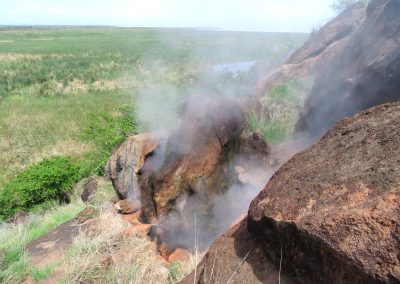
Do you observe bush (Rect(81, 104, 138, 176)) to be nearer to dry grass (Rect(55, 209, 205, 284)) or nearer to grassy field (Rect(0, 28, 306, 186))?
grassy field (Rect(0, 28, 306, 186))

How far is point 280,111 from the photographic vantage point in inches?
296

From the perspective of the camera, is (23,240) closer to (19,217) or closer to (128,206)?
(128,206)

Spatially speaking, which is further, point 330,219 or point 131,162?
point 131,162

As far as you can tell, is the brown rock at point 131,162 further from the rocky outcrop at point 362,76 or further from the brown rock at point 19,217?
Answer: the rocky outcrop at point 362,76

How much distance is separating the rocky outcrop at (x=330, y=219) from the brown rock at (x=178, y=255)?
45.3 inches

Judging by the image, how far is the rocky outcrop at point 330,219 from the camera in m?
1.61

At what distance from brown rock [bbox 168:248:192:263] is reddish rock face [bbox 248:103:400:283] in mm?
1566

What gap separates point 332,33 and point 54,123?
9661 millimetres

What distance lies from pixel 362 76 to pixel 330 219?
11.5 feet

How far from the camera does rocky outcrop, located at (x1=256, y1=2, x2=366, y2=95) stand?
8.94 metres

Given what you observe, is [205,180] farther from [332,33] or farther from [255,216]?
[332,33]

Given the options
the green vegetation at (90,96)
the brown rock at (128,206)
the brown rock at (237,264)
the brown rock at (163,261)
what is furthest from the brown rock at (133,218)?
the brown rock at (237,264)

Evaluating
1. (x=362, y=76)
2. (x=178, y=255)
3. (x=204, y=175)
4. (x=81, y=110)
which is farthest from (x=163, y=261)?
(x=81, y=110)

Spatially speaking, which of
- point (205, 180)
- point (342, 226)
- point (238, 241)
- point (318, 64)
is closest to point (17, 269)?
point (205, 180)
